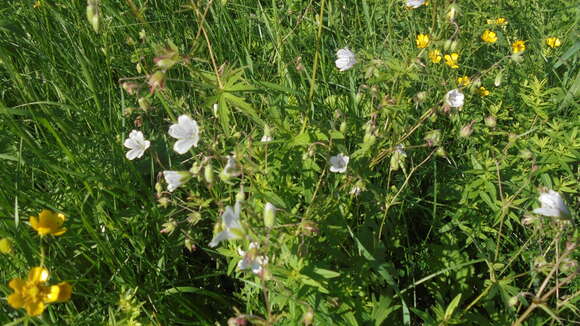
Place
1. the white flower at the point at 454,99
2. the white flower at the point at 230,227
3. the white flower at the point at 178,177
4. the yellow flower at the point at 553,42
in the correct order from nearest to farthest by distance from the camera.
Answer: the white flower at the point at 230,227
the white flower at the point at 178,177
the white flower at the point at 454,99
the yellow flower at the point at 553,42

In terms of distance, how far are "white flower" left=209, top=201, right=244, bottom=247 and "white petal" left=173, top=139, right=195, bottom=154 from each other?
303 mm

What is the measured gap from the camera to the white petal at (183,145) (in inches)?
59.0

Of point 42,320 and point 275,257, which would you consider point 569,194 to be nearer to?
point 275,257

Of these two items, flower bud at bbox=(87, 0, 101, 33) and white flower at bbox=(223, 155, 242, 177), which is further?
flower bud at bbox=(87, 0, 101, 33)

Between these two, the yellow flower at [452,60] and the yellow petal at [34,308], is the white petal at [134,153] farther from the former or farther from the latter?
the yellow flower at [452,60]

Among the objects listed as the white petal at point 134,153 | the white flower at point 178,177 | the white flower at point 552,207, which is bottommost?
the white flower at point 552,207

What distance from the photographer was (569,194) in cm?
221

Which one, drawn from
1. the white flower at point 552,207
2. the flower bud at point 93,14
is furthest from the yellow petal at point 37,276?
the white flower at point 552,207

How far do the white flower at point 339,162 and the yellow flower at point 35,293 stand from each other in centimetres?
96

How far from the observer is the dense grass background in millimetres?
1676

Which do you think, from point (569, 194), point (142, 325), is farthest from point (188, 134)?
point (569, 194)

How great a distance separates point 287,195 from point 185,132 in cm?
51

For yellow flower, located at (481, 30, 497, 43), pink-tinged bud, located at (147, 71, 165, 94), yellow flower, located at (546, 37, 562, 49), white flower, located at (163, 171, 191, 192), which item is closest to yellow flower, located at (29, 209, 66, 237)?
white flower, located at (163, 171, 191, 192)

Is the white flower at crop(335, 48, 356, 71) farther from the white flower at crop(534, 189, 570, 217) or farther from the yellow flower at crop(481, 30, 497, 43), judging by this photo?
the yellow flower at crop(481, 30, 497, 43)
